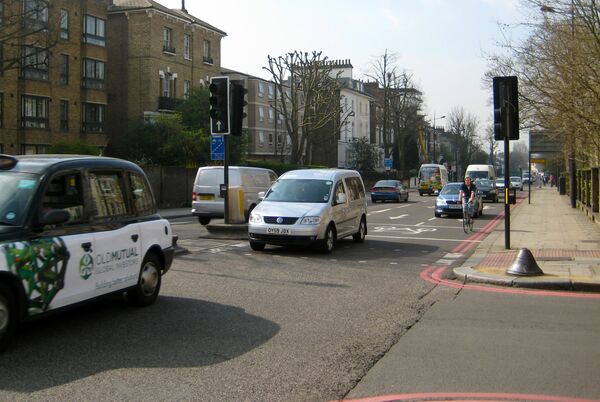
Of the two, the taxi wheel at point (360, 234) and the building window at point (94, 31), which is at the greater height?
the building window at point (94, 31)

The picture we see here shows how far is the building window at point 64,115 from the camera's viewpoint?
40.5 meters

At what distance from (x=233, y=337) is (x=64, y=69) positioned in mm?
38477

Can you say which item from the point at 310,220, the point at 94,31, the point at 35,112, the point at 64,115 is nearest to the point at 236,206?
the point at 310,220

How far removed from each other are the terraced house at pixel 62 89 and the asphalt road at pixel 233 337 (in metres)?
28.7

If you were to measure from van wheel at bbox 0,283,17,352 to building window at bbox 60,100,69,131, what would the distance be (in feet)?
123

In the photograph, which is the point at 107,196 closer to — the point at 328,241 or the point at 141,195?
the point at 141,195

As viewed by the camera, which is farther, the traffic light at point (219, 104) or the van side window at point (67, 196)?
the traffic light at point (219, 104)

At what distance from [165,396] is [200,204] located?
16504 millimetres

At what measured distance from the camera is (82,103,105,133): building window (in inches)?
1677

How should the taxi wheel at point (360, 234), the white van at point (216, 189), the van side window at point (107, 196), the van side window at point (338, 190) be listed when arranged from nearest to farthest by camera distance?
the van side window at point (107, 196) < the van side window at point (338, 190) < the taxi wheel at point (360, 234) < the white van at point (216, 189)

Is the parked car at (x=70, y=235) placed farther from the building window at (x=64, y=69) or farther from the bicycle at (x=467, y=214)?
the building window at (x=64, y=69)

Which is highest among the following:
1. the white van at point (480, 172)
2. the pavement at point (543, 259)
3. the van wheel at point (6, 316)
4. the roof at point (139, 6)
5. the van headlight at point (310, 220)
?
the roof at point (139, 6)

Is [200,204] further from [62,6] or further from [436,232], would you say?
[62,6]

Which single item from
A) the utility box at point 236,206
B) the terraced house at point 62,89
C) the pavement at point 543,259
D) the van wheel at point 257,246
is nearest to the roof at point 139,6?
the terraced house at point 62,89
